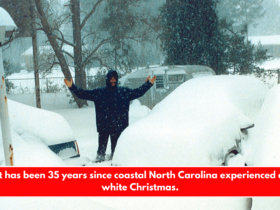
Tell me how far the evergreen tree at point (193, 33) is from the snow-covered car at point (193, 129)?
249 inches

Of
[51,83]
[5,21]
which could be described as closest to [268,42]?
[51,83]

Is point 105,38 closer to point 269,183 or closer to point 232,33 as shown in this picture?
point 232,33

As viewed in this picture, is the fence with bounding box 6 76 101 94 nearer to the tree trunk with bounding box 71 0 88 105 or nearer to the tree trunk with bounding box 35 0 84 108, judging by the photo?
the tree trunk with bounding box 71 0 88 105

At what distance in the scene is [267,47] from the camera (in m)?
11.4

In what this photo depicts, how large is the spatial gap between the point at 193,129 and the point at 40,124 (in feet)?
5.64

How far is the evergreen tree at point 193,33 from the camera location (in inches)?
394

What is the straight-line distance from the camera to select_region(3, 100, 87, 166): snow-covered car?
341 centimetres

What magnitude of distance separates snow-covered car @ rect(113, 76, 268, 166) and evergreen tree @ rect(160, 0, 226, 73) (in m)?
6.32
